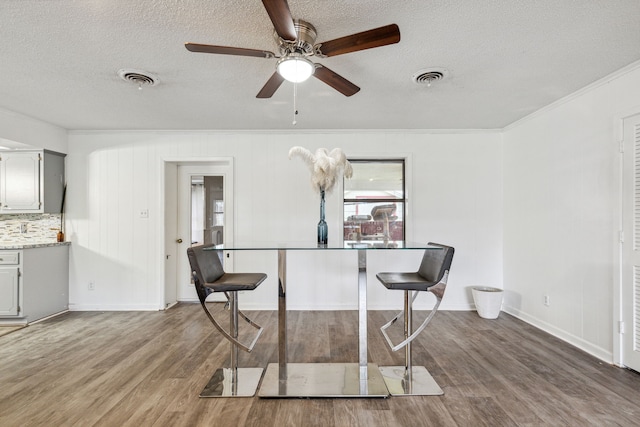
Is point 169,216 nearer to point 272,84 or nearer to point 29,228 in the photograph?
point 29,228

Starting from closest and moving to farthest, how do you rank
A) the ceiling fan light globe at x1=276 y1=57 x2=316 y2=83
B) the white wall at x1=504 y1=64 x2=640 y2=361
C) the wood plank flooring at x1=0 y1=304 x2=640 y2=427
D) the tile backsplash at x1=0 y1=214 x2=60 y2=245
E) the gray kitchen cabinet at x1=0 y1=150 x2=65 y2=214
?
1. the ceiling fan light globe at x1=276 y1=57 x2=316 y2=83
2. the wood plank flooring at x1=0 y1=304 x2=640 y2=427
3. the white wall at x1=504 y1=64 x2=640 y2=361
4. the gray kitchen cabinet at x1=0 y1=150 x2=65 y2=214
5. the tile backsplash at x1=0 y1=214 x2=60 y2=245

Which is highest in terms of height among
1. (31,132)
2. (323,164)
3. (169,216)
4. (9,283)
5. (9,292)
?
(31,132)

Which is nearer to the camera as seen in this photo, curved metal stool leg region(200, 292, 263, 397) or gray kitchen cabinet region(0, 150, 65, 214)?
curved metal stool leg region(200, 292, 263, 397)

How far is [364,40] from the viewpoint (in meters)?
1.64

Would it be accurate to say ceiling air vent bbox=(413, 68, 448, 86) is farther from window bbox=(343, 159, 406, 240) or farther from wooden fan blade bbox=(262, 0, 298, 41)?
window bbox=(343, 159, 406, 240)

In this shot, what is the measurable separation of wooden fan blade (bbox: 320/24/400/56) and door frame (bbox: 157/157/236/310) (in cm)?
284

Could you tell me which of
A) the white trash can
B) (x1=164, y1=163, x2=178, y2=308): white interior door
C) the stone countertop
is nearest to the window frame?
the white trash can

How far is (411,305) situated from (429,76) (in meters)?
1.86

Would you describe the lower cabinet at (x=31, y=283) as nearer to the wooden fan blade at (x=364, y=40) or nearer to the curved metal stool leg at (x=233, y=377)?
the curved metal stool leg at (x=233, y=377)

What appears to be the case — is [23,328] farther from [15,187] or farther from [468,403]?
[468,403]

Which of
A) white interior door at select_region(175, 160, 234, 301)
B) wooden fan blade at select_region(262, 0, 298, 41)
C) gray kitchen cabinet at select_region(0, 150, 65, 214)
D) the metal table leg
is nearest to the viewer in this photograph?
wooden fan blade at select_region(262, 0, 298, 41)

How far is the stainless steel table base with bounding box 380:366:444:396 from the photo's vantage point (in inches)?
86.6

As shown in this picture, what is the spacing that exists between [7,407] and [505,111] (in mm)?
4962

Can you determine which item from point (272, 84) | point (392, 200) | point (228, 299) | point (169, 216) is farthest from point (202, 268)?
point (392, 200)
